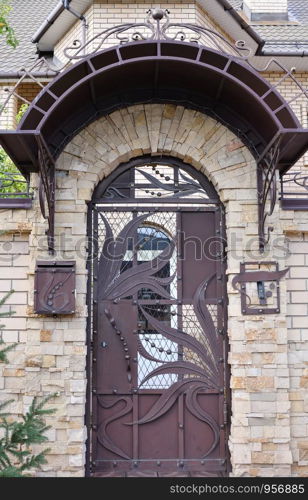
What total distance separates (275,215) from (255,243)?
1.09 feet

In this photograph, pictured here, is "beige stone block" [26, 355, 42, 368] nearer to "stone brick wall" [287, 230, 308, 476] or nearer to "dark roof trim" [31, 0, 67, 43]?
"stone brick wall" [287, 230, 308, 476]

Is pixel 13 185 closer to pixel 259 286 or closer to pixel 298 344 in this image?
pixel 259 286

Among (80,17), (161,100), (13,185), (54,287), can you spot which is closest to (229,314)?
(54,287)

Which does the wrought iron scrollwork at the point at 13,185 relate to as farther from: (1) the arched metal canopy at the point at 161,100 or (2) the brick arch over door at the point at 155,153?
(2) the brick arch over door at the point at 155,153

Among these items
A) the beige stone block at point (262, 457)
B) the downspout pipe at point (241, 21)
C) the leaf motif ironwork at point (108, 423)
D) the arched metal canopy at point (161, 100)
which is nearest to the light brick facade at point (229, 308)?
the beige stone block at point (262, 457)

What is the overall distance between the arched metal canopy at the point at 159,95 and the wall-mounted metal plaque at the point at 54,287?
0.99 meters

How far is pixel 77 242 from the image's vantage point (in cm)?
540

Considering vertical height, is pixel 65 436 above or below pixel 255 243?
below

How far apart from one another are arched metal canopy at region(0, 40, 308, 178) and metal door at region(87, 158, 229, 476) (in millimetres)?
631

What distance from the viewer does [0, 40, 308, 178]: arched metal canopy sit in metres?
4.98

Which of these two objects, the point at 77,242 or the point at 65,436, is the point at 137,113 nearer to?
the point at 77,242

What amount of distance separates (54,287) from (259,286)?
1.86m

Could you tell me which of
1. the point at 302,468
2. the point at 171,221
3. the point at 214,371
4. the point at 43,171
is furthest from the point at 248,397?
the point at 43,171

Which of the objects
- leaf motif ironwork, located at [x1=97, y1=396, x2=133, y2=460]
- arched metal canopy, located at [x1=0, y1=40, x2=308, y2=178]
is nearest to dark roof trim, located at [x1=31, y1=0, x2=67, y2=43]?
arched metal canopy, located at [x1=0, y1=40, x2=308, y2=178]
